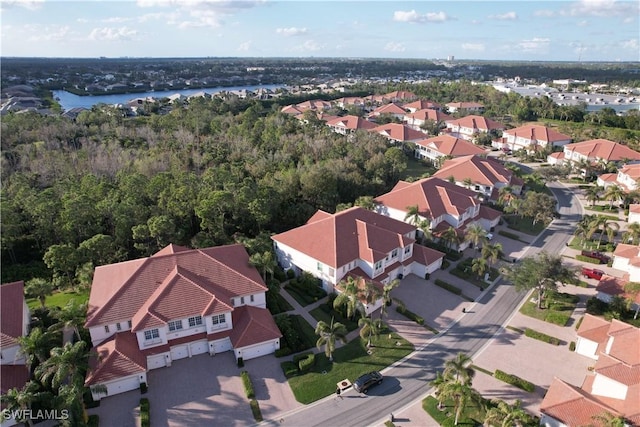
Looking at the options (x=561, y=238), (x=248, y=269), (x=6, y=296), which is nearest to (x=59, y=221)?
(x=6, y=296)

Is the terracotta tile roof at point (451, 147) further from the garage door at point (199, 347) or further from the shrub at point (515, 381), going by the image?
the garage door at point (199, 347)

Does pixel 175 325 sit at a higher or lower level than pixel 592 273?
higher

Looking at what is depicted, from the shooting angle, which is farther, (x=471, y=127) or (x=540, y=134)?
(x=471, y=127)

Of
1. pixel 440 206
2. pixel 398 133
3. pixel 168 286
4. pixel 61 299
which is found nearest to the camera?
pixel 168 286

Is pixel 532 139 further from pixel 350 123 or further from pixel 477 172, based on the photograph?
pixel 350 123

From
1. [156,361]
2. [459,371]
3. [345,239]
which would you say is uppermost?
[345,239]

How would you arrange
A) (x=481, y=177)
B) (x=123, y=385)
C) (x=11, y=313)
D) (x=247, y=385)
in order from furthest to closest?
(x=481, y=177) → (x=11, y=313) → (x=247, y=385) → (x=123, y=385)

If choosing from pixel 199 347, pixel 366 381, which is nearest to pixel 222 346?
pixel 199 347
